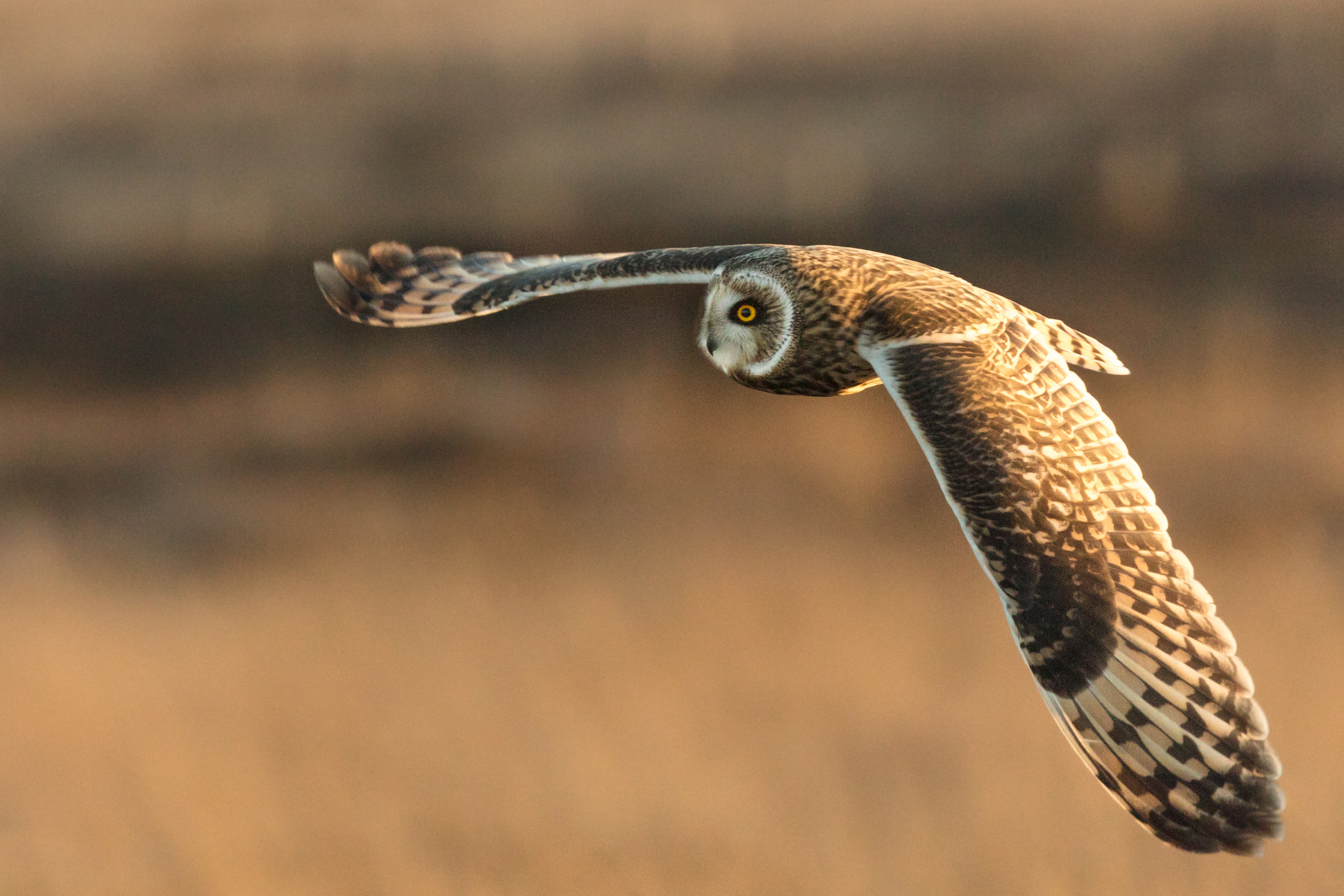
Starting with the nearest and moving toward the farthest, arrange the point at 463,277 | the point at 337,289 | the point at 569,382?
the point at 337,289, the point at 463,277, the point at 569,382

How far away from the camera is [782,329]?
13.8ft

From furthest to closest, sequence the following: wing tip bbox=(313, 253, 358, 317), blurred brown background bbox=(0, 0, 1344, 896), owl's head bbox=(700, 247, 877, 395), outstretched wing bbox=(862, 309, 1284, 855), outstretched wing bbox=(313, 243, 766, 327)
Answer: blurred brown background bbox=(0, 0, 1344, 896)
wing tip bbox=(313, 253, 358, 317)
outstretched wing bbox=(313, 243, 766, 327)
owl's head bbox=(700, 247, 877, 395)
outstretched wing bbox=(862, 309, 1284, 855)

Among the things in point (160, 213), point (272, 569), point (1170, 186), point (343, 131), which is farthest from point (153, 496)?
point (1170, 186)

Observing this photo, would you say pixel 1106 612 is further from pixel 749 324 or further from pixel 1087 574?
pixel 749 324

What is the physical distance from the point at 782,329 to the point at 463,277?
5.95 ft

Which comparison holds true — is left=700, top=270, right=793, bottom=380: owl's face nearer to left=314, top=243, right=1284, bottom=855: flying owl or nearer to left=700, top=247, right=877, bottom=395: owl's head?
left=700, top=247, right=877, bottom=395: owl's head

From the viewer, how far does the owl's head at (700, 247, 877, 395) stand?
13.6ft

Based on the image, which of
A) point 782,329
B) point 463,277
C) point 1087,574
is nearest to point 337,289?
point 463,277

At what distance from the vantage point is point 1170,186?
40.8 ft

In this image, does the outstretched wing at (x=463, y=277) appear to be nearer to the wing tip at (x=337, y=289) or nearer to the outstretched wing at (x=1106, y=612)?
the wing tip at (x=337, y=289)

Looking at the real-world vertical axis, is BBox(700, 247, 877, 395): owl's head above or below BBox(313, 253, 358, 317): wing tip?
above

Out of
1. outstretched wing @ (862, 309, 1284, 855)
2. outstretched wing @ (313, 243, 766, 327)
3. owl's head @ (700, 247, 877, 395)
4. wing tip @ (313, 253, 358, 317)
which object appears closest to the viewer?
outstretched wing @ (862, 309, 1284, 855)

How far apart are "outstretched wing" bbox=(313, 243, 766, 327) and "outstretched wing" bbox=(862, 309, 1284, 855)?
1.32 meters

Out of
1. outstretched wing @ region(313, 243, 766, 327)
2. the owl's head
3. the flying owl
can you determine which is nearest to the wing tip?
outstretched wing @ region(313, 243, 766, 327)
